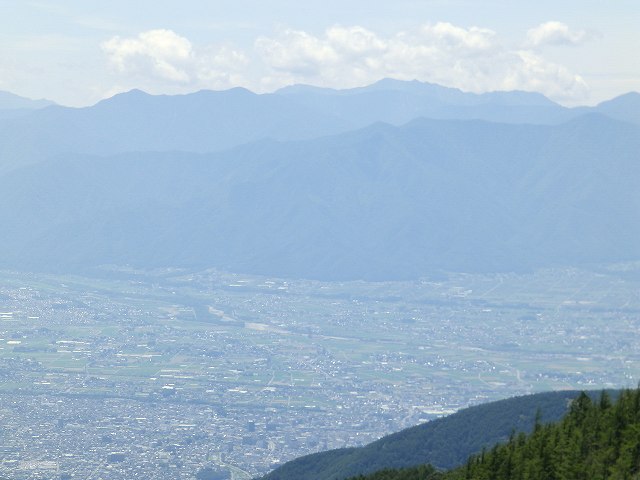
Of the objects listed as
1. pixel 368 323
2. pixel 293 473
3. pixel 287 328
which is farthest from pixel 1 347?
pixel 293 473

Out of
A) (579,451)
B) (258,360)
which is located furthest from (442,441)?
(258,360)

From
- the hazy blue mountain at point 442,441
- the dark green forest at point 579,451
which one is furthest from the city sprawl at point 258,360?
the dark green forest at point 579,451

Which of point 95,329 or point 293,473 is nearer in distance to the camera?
point 293,473

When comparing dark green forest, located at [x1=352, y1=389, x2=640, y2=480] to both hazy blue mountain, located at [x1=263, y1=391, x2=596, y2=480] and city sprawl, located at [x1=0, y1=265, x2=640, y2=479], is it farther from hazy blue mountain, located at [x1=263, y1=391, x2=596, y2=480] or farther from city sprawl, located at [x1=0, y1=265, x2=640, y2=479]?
city sprawl, located at [x1=0, y1=265, x2=640, y2=479]

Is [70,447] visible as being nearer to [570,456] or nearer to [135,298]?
[570,456]

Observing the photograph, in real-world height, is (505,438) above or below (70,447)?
above

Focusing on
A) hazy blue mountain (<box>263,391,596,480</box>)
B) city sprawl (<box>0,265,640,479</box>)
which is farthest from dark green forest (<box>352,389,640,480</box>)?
city sprawl (<box>0,265,640,479</box>)
